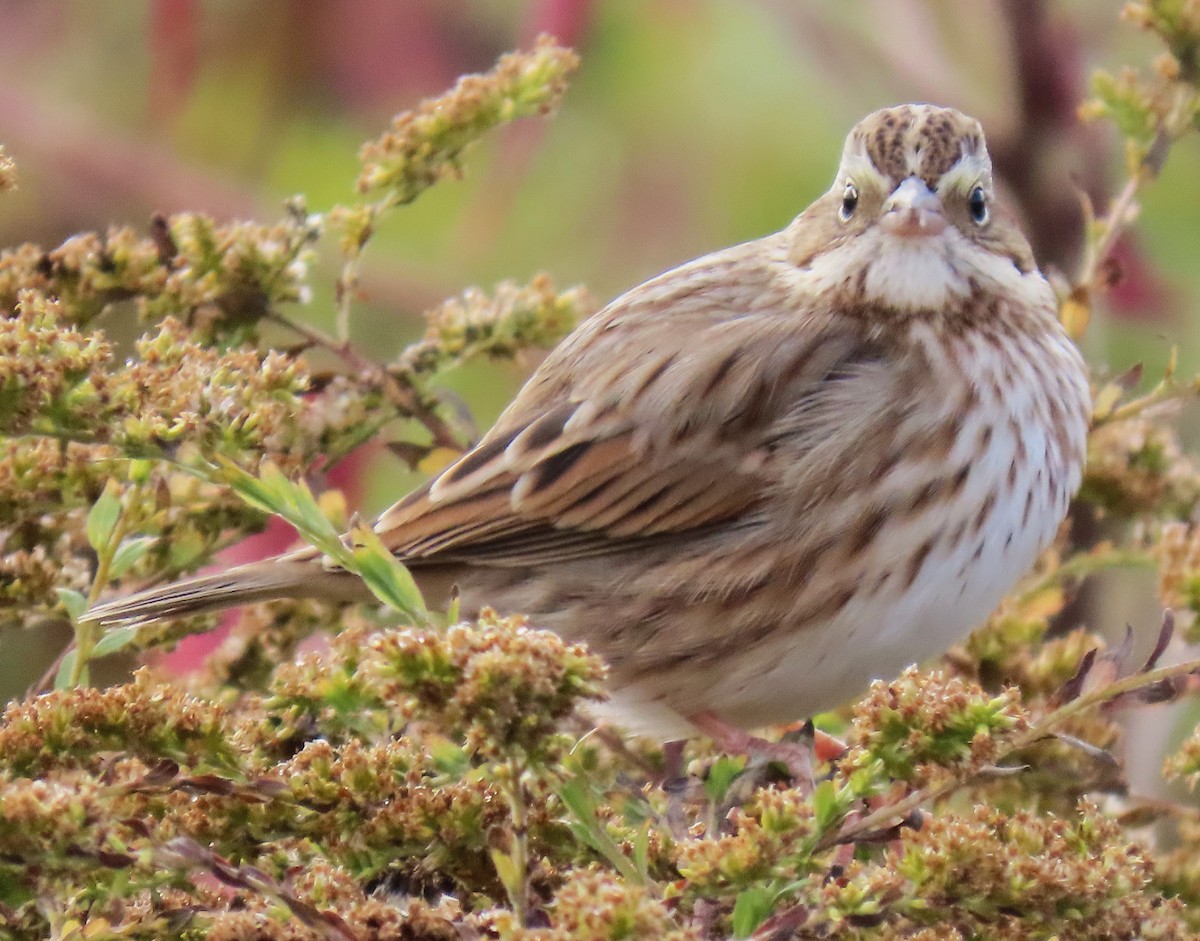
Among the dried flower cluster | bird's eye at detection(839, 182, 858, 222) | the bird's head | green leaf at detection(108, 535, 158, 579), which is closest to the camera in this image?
the dried flower cluster

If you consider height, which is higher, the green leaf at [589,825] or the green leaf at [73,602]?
the green leaf at [73,602]

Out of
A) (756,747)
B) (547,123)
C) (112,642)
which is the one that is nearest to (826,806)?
(112,642)

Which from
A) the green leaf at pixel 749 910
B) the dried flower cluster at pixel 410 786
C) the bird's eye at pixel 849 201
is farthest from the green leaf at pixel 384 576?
the bird's eye at pixel 849 201

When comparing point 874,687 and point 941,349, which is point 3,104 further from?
point 874,687

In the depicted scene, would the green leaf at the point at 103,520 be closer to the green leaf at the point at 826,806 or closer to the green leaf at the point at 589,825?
the green leaf at the point at 589,825

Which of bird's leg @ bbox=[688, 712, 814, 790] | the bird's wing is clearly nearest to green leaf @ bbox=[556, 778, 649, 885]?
bird's leg @ bbox=[688, 712, 814, 790]

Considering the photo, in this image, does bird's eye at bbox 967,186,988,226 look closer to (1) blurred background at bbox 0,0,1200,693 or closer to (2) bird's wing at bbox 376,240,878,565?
(2) bird's wing at bbox 376,240,878,565
